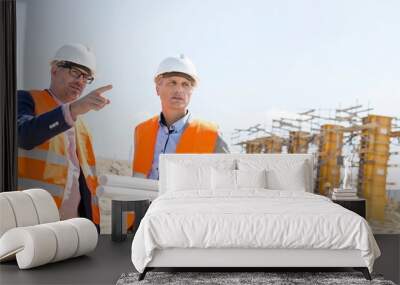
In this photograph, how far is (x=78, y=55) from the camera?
7.02 m

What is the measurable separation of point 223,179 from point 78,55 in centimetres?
248

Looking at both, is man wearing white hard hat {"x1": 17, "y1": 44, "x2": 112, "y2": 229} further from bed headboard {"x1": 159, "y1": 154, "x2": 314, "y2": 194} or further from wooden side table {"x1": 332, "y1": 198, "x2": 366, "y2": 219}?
wooden side table {"x1": 332, "y1": 198, "x2": 366, "y2": 219}

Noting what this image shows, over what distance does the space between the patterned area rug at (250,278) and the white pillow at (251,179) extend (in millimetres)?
1489

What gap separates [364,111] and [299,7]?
1.50 m

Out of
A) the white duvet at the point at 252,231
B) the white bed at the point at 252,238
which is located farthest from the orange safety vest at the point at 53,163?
the white duvet at the point at 252,231

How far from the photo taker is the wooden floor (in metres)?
4.55

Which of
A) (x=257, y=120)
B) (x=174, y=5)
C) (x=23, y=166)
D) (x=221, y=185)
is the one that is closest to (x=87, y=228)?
(x=221, y=185)

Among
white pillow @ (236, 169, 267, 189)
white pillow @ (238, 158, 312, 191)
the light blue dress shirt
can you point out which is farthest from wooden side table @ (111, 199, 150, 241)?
white pillow @ (238, 158, 312, 191)

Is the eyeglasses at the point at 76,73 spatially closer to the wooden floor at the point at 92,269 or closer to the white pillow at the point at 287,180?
the wooden floor at the point at 92,269

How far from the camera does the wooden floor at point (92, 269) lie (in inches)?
179

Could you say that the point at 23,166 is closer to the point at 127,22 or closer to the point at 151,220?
the point at 127,22

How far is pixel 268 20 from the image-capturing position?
6.89 metres

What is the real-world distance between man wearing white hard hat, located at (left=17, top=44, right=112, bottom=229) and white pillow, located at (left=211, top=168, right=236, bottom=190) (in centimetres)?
166

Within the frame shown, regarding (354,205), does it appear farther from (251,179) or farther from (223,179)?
(223,179)
